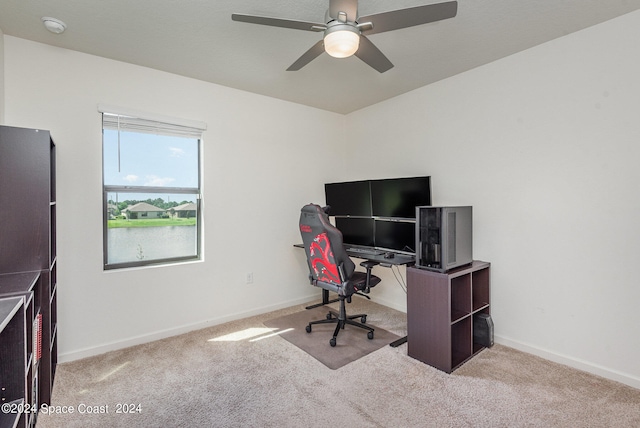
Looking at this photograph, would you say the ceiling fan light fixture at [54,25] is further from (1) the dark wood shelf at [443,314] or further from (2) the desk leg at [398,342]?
(2) the desk leg at [398,342]

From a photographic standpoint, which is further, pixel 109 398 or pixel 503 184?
pixel 503 184

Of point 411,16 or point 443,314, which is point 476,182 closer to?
point 443,314

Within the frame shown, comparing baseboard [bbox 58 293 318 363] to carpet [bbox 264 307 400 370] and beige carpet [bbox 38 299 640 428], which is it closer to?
beige carpet [bbox 38 299 640 428]

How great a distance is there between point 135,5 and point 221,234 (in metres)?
2.01

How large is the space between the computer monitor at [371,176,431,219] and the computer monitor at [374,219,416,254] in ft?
0.29

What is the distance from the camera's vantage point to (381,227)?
11.0 feet

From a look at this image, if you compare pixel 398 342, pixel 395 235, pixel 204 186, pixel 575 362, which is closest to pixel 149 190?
pixel 204 186

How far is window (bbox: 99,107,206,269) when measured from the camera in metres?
2.72

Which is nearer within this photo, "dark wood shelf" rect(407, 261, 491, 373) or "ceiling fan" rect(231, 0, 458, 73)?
"ceiling fan" rect(231, 0, 458, 73)

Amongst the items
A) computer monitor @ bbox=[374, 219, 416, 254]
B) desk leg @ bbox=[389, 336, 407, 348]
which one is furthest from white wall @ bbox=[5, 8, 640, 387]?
desk leg @ bbox=[389, 336, 407, 348]

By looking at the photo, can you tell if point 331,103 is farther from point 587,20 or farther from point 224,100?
point 587,20

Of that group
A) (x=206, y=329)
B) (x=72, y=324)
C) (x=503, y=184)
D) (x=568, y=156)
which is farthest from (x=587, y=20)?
(x=72, y=324)

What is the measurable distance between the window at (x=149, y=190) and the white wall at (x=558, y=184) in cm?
254

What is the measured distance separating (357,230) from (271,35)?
2201 millimetres
